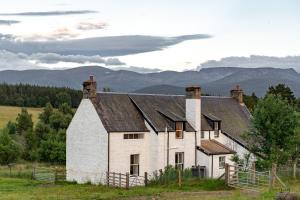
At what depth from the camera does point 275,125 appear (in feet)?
132

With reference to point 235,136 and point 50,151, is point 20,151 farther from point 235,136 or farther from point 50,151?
point 235,136

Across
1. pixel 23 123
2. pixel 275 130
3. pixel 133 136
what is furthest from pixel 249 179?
pixel 23 123

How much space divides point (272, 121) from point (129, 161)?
38.0ft

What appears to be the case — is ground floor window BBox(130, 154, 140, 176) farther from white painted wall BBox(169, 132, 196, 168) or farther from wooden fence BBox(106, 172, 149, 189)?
white painted wall BBox(169, 132, 196, 168)

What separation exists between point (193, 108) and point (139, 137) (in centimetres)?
632

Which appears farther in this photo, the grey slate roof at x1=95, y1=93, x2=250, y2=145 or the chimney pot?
the chimney pot

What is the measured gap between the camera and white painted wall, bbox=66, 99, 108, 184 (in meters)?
42.8

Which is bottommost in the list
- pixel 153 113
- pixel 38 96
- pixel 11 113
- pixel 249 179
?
A: pixel 249 179

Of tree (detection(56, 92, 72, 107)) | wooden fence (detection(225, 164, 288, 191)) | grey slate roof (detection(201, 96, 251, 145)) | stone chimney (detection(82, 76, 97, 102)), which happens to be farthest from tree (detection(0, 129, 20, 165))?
tree (detection(56, 92, 72, 107))

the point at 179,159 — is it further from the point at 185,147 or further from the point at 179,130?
the point at 179,130

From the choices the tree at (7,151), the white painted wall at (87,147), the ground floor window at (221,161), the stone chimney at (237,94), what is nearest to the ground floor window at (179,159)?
the ground floor window at (221,161)

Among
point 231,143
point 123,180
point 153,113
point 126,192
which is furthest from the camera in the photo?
point 231,143

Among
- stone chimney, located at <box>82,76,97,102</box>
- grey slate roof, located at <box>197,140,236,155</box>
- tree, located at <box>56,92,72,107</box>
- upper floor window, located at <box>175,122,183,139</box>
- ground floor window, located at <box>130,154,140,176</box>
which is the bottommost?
A: ground floor window, located at <box>130,154,140,176</box>

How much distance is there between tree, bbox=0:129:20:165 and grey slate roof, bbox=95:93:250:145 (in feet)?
90.5
